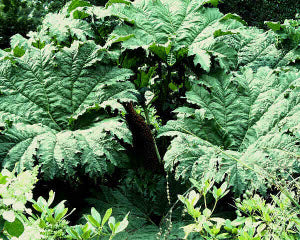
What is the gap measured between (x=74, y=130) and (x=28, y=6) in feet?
24.1

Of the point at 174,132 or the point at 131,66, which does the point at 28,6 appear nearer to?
the point at 131,66

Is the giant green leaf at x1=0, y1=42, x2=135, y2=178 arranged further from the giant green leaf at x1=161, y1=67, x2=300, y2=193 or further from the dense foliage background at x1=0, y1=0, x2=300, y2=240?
the giant green leaf at x1=161, y1=67, x2=300, y2=193

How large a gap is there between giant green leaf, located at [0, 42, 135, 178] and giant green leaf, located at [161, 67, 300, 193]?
1.15 feet

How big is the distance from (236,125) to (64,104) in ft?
3.75

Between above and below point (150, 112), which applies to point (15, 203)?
above

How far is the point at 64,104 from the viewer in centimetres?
198

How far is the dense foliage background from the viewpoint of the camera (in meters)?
1.61

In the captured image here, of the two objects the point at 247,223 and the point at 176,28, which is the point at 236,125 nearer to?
the point at 176,28

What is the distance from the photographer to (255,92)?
6.37 feet

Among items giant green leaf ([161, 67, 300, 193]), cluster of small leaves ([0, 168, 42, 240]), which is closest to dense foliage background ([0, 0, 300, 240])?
giant green leaf ([161, 67, 300, 193])

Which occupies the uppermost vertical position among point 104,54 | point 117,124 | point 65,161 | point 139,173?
point 104,54

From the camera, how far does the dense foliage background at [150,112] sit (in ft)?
5.27

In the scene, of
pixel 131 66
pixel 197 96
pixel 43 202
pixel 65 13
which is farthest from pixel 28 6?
pixel 43 202

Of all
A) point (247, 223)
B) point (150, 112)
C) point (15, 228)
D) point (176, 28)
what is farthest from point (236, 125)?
point (15, 228)
